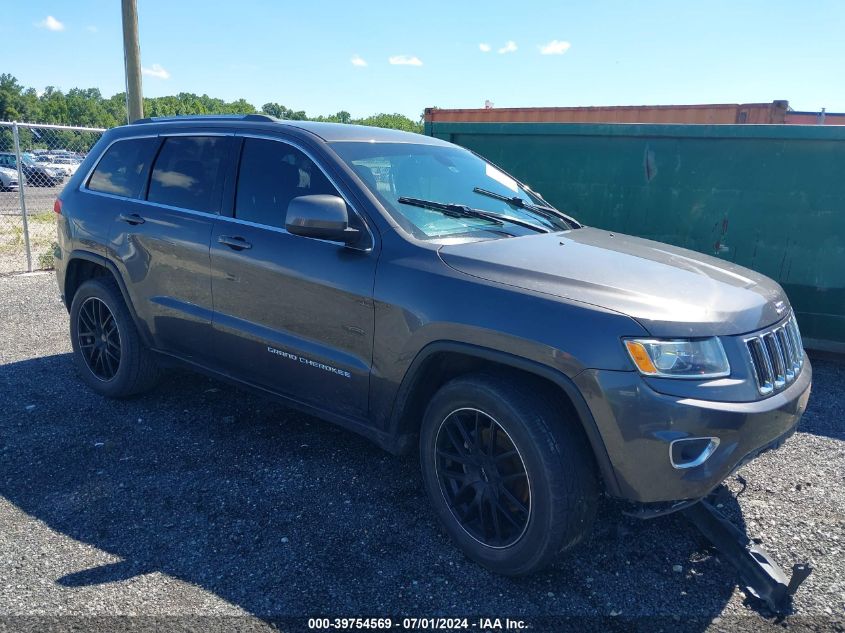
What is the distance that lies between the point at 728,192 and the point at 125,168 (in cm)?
499

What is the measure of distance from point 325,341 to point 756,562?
6.97 feet

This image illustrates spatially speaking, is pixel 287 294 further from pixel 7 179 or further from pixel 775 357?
pixel 7 179

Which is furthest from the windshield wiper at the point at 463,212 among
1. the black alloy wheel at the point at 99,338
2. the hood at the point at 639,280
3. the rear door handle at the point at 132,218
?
the black alloy wheel at the point at 99,338

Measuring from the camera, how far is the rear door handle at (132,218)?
14.0 feet

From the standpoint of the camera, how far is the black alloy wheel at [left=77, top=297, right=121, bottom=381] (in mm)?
4664

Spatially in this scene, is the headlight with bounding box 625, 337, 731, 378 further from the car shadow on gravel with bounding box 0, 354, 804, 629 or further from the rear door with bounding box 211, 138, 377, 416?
the rear door with bounding box 211, 138, 377, 416

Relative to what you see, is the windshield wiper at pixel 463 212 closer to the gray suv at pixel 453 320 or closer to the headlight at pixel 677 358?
the gray suv at pixel 453 320

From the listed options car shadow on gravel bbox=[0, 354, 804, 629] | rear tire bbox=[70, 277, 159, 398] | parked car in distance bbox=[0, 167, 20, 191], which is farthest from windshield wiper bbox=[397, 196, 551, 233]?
parked car in distance bbox=[0, 167, 20, 191]

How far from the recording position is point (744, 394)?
2.53 m

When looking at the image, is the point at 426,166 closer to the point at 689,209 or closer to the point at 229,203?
the point at 229,203

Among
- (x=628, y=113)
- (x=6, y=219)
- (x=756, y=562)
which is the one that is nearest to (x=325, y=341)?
(x=756, y=562)

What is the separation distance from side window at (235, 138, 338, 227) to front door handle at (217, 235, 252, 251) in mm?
125

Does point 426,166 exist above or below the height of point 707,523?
above

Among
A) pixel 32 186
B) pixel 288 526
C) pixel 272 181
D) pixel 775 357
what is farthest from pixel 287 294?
pixel 32 186
